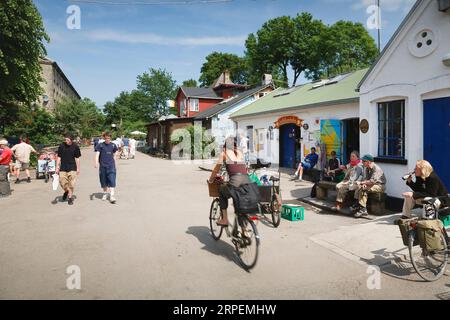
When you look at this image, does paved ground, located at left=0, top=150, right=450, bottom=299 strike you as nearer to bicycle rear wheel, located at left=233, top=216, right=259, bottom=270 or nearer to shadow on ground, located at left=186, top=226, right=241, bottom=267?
shadow on ground, located at left=186, top=226, right=241, bottom=267

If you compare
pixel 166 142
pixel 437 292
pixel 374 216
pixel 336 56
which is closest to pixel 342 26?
pixel 336 56

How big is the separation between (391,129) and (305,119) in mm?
7656

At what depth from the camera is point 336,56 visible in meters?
49.5

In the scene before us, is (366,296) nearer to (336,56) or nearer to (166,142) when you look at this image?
(166,142)

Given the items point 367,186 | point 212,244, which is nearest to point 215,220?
point 212,244

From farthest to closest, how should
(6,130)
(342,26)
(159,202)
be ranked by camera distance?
1. (342,26)
2. (6,130)
3. (159,202)

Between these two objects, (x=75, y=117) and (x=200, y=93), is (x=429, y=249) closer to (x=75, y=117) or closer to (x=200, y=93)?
(x=200, y=93)

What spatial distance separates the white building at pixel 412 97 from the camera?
25.1ft

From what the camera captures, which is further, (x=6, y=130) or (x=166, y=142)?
(x=166, y=142)

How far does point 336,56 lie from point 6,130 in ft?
135

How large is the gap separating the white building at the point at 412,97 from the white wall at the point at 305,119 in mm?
4105

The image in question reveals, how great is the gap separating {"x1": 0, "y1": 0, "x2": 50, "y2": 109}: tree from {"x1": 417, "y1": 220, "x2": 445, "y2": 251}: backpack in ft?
57.8

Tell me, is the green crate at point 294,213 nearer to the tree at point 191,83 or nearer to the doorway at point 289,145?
the doorway at point 289,145

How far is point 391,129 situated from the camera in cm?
923
